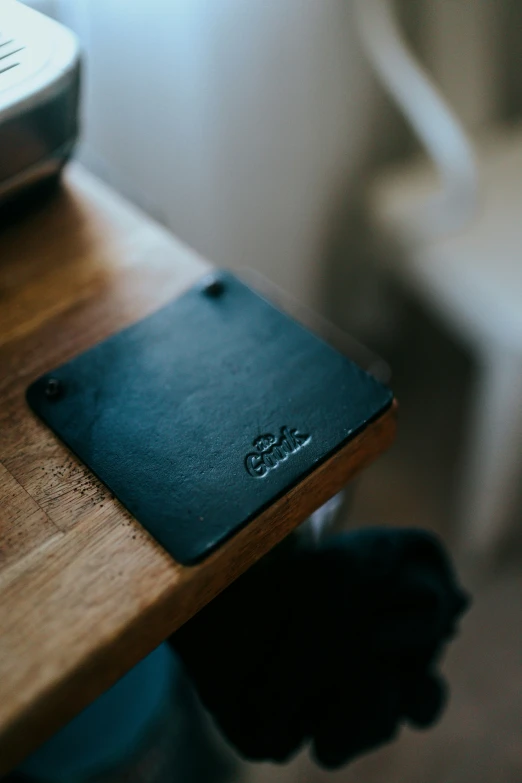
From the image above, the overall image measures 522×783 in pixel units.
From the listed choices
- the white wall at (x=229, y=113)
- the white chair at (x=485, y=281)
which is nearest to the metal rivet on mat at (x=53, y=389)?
the white wall at (x=229, y=113)

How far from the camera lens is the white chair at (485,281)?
0.87 metres

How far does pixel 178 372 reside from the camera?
438 mm

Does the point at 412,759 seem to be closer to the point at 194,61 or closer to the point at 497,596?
the point at 497,596

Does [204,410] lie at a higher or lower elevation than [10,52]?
lower

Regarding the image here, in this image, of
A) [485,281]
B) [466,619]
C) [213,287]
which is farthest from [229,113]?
[466,619]

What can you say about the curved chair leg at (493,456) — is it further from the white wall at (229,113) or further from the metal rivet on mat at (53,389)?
the metal rivet on mat at (53,389)

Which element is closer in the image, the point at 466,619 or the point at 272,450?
the point at 272,450

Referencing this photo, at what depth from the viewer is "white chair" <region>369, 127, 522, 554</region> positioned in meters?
0.87

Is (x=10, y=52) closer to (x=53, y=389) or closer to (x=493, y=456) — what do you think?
(x=53, y=389)

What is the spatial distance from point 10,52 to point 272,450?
0.31 m

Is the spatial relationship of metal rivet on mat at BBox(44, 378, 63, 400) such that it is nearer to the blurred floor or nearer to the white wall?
the white wall

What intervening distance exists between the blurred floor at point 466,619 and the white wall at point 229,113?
35cm

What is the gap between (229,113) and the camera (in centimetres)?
90

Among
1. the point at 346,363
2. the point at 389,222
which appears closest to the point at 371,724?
the point at 346,363
